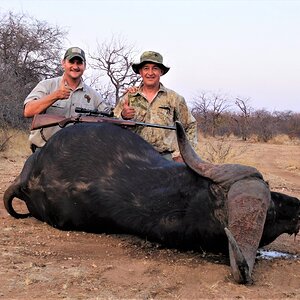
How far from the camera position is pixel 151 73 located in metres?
5.06

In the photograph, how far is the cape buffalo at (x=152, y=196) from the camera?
2689 millimetres

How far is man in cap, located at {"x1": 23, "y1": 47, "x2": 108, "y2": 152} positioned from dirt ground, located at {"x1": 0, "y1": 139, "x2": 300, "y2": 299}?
1397 millimetres

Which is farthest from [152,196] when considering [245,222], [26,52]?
[26,52]

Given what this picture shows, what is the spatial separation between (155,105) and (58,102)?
1.00m

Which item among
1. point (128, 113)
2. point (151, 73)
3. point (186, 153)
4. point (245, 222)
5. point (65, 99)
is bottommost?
point (245, 222)

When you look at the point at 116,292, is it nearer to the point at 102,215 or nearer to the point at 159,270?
the point at 159,270

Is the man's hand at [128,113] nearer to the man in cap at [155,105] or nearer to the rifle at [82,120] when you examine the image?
the man in cap at [155,105]

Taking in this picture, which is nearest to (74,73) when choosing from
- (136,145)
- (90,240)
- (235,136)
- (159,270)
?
(136,145)

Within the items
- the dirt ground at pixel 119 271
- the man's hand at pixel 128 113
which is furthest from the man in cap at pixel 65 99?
the dirt ground at pixel 119 271

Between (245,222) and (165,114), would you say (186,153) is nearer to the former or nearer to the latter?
(245,222)

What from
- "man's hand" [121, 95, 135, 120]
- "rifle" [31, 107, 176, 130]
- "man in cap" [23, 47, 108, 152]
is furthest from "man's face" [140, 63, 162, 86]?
"rifle" [31, 107, 176, 130]

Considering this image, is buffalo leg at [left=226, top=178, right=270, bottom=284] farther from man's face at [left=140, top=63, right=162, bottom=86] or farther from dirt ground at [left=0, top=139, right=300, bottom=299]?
man's face at [left=140, top=63, right=162, bottom=86]

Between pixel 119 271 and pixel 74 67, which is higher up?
pixel 74 67

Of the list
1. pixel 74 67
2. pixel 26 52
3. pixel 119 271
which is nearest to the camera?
pixel 119 271
